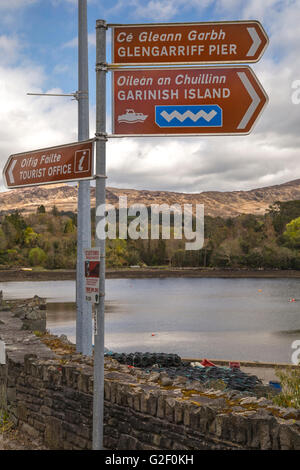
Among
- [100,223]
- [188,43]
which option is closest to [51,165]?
[100,223]

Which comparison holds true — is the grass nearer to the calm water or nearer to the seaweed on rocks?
the seaweed on rocks

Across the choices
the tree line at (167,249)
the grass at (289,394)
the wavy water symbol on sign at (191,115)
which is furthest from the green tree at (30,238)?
the wavy water symbol on sign at (191,115)

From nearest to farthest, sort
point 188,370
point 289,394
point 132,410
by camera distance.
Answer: point 132,410 → point 289,394 → point 188,370

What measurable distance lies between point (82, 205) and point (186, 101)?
485 cm

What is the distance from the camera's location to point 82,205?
884 cm

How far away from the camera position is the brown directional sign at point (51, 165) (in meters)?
4.34

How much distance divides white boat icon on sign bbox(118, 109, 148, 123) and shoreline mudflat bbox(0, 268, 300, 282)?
109m

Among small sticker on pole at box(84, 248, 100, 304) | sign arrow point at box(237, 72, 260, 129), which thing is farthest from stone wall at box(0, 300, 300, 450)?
sign arrow point at box(237, 72, 260, 129)

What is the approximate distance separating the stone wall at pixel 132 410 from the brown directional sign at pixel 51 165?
81.7 inches

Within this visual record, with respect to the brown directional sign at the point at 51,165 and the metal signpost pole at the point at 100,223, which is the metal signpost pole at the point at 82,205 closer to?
the brown directional sign at the point at 51,165

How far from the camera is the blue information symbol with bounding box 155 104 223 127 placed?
13.7 ft

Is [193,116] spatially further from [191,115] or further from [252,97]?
[252,97]

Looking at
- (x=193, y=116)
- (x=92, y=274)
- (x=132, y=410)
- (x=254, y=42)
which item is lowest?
(x=132, y=410)

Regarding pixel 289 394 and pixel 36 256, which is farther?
pixel 36 256
